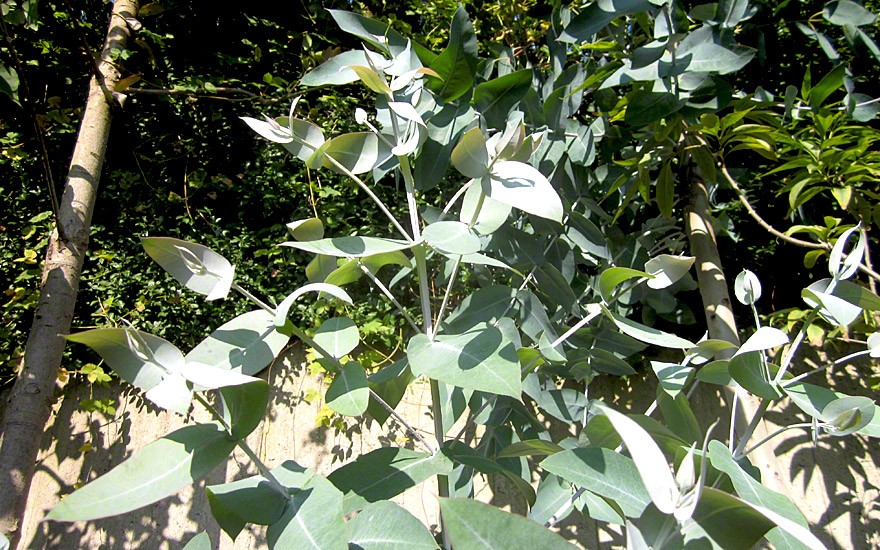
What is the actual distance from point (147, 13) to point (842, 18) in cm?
209

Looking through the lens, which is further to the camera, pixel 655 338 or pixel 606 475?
pixel 655 338

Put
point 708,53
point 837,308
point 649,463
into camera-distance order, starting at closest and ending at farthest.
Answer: point 649,463 → point 837,308 → point 708,53

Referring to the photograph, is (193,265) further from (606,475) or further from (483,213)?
(606,475)

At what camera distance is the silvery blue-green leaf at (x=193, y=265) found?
58 centimetres

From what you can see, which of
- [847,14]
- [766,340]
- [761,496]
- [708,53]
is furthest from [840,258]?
[847,14]

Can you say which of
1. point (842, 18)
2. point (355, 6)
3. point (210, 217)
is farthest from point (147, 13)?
point (842, 18)

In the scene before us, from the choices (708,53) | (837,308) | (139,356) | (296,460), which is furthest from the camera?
(296,460)

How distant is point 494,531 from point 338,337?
37 cm

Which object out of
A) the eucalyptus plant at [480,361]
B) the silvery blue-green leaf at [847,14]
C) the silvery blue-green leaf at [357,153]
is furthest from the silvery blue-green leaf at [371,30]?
the silvery blue-green leaf at [847,14]

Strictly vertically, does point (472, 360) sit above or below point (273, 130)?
below

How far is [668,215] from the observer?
149 centimetres

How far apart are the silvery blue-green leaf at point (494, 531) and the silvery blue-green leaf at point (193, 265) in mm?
336

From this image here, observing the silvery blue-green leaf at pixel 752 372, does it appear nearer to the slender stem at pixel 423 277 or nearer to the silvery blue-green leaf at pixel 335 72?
the slender stem at pixel 423 277

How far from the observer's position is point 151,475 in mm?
521
